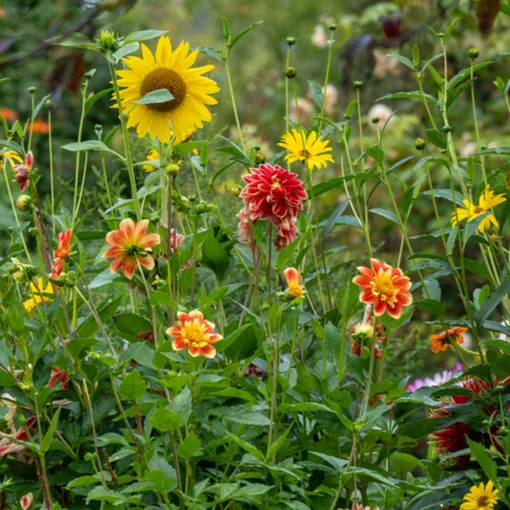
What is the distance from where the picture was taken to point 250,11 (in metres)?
7.27

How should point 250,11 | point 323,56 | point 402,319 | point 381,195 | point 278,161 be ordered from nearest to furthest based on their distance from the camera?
point 402,319 < point 278,161 < point 381,195 < point 323,56 < point 250,11

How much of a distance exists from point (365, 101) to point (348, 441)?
4.37 meters

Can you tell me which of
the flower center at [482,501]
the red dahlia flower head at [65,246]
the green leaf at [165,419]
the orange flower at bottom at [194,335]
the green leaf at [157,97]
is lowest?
the flower center at [482,501]

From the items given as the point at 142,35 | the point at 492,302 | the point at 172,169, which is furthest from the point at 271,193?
the point at 492,302

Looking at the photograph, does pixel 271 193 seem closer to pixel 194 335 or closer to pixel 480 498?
pixel 194 335

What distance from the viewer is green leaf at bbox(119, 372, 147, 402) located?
0.93m

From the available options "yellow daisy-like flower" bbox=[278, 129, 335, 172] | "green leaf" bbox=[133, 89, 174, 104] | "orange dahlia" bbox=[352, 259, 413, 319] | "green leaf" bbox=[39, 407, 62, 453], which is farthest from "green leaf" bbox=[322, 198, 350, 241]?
"green leaf" bbox=[39, 407, 62, 453]

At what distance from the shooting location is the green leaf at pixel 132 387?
934mm

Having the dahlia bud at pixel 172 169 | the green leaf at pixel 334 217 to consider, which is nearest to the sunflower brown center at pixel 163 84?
the dahlia bud at pixel 172 169

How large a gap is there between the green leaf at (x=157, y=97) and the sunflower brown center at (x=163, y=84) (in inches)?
3.3

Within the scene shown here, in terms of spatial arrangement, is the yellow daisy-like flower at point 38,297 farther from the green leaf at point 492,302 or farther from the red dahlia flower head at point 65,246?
the green leaf at point 492,302

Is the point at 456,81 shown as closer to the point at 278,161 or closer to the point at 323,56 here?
the point at 278,161

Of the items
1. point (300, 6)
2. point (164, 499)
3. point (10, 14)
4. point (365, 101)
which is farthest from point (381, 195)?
point (164, 499)

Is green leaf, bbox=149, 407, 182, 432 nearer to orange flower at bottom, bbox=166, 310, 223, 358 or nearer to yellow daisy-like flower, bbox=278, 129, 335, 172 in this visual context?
orange flower at bottom, bbox=166, 310, 223, 358
